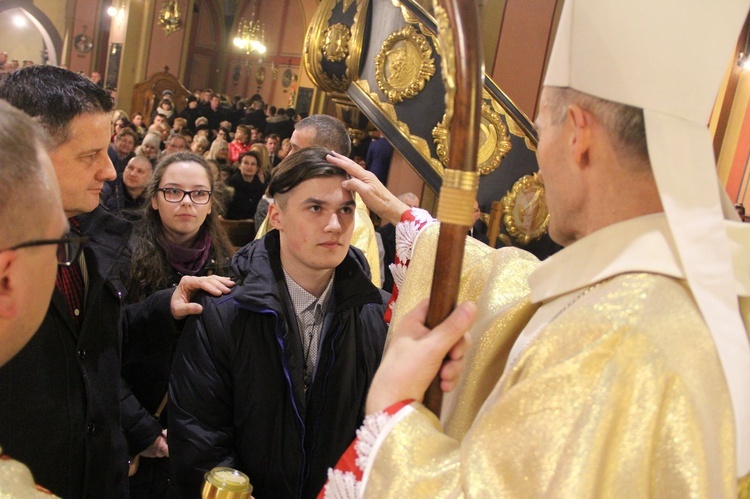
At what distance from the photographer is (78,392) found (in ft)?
6.27

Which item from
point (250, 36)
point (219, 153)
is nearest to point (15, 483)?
point (219, 153)

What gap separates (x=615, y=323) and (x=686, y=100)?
398 millimetres

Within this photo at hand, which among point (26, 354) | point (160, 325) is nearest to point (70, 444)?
point (26, 354)

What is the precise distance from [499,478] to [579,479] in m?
0.12

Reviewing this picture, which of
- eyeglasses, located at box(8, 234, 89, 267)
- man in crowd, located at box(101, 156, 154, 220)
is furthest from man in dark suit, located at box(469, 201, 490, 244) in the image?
eyeglasses, located at box(8, 234, 89, 267)

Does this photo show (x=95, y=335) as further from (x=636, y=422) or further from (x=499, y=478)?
(x=636, y=422)

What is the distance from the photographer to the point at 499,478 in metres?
1.09

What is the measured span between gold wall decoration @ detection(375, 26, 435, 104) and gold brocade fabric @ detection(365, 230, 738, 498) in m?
3.97

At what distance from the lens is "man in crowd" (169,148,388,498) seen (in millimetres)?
2100

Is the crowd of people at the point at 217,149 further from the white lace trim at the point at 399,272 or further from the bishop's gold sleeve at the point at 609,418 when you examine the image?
the bishop's gold sleeve at the point at 609,418

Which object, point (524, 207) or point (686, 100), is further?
point (524, 207)

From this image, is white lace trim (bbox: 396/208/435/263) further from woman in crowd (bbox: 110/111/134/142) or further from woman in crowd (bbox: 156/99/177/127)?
woman in crowd (bbox: 156/99/177/127)

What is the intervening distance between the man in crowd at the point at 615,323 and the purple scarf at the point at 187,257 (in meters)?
2.01

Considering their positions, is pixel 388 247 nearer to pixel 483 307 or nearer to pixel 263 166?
pixel 263 166
